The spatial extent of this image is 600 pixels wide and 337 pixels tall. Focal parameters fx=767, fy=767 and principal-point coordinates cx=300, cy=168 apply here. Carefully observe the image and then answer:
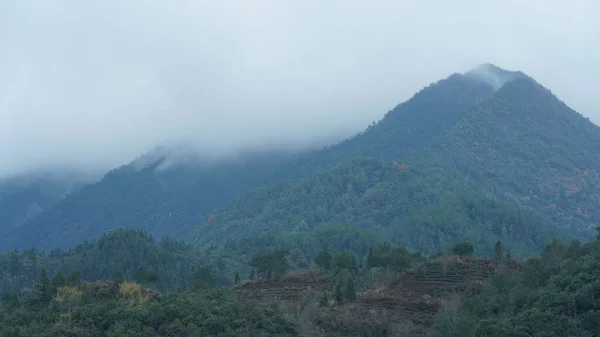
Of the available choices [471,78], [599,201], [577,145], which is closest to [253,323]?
[599,201]

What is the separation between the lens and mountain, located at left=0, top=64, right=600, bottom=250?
119875mm

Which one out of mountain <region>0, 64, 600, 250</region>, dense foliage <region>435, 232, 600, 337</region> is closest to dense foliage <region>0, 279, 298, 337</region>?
dense foliage <region>435, 232, 600, 337</region>

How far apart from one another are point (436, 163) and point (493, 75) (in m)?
48.1

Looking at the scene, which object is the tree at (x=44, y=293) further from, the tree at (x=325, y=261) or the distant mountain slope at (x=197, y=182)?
the distant mountain slope at (x=197, y=182)

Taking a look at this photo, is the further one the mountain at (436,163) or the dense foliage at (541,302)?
the mountain at (436,163)

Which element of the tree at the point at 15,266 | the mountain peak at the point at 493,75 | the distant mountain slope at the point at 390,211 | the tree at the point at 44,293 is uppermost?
the mountain peak at the point at 493,75

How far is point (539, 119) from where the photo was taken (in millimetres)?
136500

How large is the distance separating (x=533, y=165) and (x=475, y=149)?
31.3 feet

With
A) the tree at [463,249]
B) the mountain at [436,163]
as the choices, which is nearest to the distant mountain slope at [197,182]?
the mountain at [436,163]

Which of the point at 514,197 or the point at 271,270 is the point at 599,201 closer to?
the point at 514,197

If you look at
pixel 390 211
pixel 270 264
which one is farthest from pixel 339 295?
pixel 390 211

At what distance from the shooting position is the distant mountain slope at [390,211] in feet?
317

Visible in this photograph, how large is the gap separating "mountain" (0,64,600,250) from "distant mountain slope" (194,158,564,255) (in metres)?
6.90

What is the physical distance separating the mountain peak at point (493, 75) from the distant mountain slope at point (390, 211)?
43.4m
